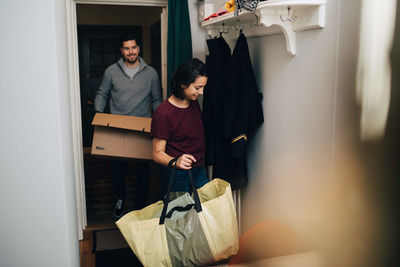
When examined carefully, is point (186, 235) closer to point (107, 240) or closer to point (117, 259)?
point (117, 259)

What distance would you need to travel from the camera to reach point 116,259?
2.67 metres

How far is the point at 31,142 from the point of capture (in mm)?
1213

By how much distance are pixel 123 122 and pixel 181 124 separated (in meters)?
0.79

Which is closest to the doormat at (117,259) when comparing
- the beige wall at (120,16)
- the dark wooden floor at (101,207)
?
the dark wooden floor at (101,207)

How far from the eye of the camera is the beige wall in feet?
20.5

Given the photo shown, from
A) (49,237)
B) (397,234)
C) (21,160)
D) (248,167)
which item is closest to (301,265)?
(397,234)

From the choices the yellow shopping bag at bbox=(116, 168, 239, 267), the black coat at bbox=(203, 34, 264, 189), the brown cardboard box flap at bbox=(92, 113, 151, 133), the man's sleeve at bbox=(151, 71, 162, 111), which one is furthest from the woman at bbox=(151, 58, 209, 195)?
the man's sleeve at bbox=(151, 71, 162, 111)

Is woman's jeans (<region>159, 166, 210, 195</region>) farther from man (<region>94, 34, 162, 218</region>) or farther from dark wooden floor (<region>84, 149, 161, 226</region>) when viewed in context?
man (<region>94, 34, 162, 218</region>)

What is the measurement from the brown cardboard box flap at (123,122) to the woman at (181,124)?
2.13ft

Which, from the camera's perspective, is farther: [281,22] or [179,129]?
[179,129]

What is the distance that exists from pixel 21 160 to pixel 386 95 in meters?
1.14

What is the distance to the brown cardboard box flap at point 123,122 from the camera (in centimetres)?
272

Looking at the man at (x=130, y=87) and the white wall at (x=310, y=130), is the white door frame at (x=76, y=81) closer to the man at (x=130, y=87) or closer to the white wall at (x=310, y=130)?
the man at (x=130, y=87)

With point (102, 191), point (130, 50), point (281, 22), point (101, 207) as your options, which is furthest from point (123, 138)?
point (102, 191)
